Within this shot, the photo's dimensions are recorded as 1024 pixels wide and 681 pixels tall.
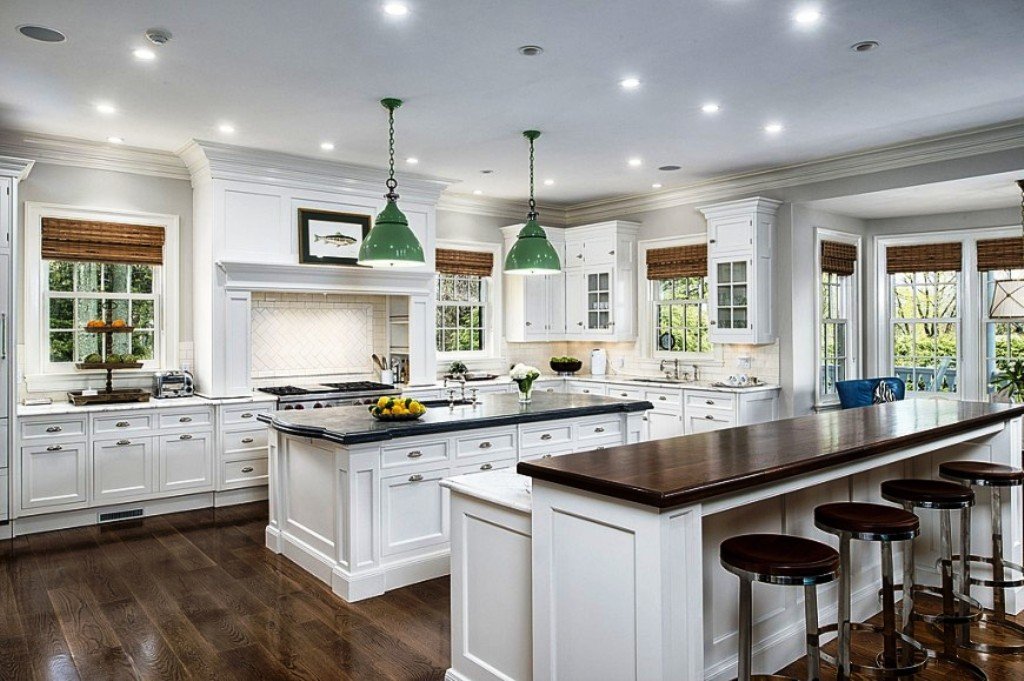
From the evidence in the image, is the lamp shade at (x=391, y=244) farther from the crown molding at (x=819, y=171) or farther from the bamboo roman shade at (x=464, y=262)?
the crown molding at (x=819, y=171)

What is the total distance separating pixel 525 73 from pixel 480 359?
14.5ft

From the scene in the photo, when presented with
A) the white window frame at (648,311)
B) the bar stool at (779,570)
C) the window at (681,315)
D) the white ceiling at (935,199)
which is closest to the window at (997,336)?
the white ceiling at (935,199)

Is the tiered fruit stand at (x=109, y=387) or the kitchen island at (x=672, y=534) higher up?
the tiered fruit stand at (x=109, y=387)

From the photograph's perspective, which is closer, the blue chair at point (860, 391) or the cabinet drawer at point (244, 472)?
the cabinet drawer at point (244, 472)

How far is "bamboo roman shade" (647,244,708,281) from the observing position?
7.68 m

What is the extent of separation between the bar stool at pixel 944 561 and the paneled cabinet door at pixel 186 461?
485 cm

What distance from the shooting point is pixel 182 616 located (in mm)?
3717

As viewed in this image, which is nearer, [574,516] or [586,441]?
[574,516]

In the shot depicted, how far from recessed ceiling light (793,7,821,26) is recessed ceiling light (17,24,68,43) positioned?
3669 mm

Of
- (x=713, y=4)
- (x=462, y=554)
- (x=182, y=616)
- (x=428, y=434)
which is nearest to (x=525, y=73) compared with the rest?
(x=713, y=4)

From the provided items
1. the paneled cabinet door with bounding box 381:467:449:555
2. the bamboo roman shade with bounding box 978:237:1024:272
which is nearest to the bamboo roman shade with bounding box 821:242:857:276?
the bamboo roman shade with bounding box 978:237:1024:272

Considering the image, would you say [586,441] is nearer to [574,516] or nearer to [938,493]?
[938,493]

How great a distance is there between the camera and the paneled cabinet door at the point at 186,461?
573 cm

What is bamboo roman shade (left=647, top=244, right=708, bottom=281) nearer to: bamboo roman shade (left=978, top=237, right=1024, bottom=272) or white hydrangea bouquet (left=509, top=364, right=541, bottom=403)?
bamboo roman shade (left=978, top=237, right=1024, bottom=272)
